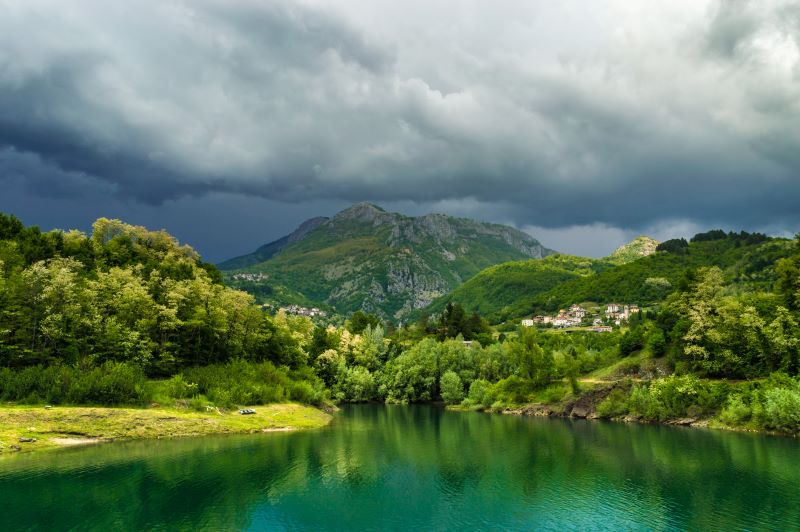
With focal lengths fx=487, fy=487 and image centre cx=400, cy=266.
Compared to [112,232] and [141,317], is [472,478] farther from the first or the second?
[112,232]

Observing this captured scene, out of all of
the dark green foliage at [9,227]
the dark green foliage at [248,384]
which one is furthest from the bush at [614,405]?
the dark green foliage at [9,227]

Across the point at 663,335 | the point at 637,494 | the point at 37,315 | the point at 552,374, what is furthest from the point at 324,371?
the point at 637,494

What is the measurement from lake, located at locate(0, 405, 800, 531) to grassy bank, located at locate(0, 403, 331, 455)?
5306 mm

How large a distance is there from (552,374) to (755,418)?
4879 centimetres

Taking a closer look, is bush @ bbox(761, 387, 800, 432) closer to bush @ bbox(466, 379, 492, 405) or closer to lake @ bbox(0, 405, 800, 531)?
lake @ bbox(0, 405, 800, 531)

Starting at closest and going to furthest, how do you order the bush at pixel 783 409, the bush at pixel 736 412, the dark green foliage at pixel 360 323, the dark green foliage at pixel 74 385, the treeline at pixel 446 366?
the dark green foliage at pixel 74 385
the bush at pixel 783 409
the bush at pixel 736 412
the treeline at pixel 446 366
the dark green foliage at pixel 360 323

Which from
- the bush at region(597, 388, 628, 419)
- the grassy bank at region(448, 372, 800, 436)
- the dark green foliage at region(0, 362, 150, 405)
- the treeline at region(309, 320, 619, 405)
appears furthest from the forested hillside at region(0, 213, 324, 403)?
the bush at region(597, 388, 628, 419)

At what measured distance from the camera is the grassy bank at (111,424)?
6619cm

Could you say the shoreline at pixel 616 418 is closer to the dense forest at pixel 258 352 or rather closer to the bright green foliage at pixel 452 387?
the dense forest at pixel 258 352

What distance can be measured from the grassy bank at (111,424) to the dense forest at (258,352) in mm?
4130

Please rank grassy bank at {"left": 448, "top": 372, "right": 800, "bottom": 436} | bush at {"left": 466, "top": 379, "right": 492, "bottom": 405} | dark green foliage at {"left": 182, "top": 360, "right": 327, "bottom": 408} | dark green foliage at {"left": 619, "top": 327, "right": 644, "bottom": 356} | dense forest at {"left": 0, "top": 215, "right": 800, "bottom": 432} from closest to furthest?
grassy bank at {"left": 448, "top": 372, "right": 800, "bottom": 436} < dense forest at {"left": 0, "top": 215, "right": 800, "bottom": 432} < dark green foliage at {"left": 182, "top": 360, "right": 327, "bottom": 408} < dark green foliage at {"left": 619, "top": 327, "right": 644, "bottom": 356} < bush at {"left": 466, "top": 379, "right": 492, "bottom": 405}

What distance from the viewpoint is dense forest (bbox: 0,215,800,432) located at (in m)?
83.1

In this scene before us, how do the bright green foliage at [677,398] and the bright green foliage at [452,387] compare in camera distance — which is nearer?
the bright green foliage at [677,398]

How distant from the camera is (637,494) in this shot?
46.4 m
